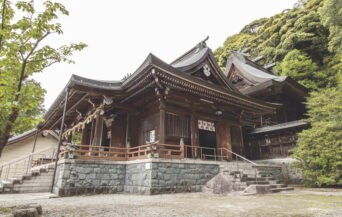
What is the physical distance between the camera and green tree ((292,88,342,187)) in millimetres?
9148

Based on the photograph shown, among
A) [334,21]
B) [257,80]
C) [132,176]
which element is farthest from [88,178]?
[334,21]

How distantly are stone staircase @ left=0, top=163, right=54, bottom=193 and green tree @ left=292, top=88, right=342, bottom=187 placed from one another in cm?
1294

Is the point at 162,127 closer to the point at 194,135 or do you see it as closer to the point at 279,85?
the point at 194,135

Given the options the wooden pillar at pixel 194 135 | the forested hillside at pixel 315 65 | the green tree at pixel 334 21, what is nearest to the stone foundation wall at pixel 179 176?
the wooden pillar at pixel 194 135

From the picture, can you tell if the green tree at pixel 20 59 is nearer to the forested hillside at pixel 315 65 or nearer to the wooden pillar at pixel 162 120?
the wooden pillar at pixel 162 120

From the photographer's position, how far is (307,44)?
94.8ft

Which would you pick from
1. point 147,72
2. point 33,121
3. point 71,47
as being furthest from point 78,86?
point 33,121

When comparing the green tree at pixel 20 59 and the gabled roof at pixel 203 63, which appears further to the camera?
the gabled roof at pixel 203 63

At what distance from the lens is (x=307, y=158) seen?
999 cm

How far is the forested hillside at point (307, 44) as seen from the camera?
2334 cm

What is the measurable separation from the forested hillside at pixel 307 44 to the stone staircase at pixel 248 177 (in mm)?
16334

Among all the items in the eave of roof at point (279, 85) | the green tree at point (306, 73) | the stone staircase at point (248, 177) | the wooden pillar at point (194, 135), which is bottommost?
the stone staircase at point (248, 177)

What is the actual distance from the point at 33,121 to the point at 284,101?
64.3 feet

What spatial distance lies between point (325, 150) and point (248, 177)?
12.1 feet
